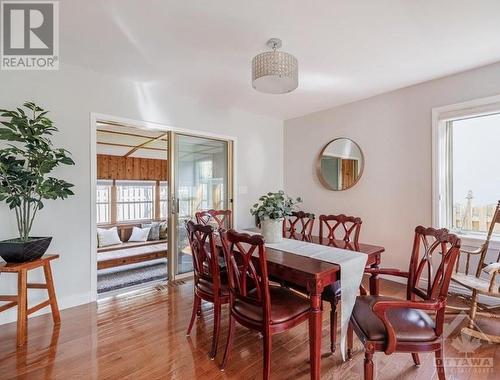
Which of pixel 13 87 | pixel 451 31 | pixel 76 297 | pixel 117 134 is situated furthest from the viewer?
pixel 117 134

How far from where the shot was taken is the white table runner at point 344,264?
5.40 feet

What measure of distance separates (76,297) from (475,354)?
11.8ft

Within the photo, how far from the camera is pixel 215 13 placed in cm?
194

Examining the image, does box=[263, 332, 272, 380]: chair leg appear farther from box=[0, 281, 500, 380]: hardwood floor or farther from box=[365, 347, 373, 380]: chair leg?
box=[365, 347, 373, 380]: chair leg

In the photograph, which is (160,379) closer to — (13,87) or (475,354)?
(475,354)

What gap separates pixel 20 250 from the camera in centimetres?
213

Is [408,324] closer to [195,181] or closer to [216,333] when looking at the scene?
[216,333]

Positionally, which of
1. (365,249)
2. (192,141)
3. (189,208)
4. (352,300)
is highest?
(192,141)

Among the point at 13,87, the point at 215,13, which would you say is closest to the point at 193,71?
the point at 215,13

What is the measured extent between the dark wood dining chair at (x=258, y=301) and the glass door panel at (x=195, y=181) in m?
1.96

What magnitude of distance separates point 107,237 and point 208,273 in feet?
13.3

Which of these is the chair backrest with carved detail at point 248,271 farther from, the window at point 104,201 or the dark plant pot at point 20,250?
the window at point 104,201

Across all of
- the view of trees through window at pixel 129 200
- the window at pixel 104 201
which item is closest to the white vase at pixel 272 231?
the view of trees through window at pixel 129 200

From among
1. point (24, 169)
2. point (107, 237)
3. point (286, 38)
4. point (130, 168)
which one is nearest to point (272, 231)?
point (286, 38)
